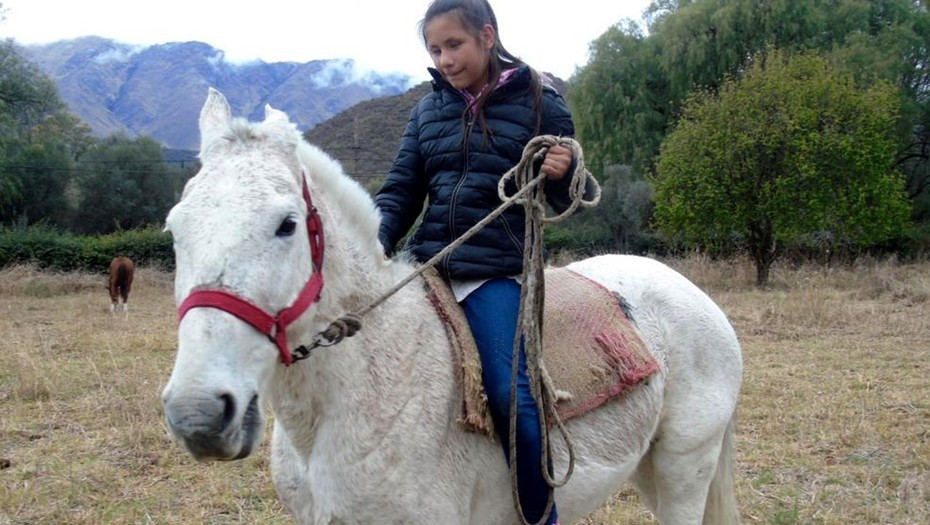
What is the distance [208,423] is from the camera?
61.3 inches

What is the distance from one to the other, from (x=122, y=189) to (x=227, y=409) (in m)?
37.8

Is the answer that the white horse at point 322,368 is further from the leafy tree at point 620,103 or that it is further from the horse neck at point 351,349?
the leafy tree at point 620,103

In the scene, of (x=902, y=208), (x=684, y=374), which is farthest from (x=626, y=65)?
(x=684, y=374)

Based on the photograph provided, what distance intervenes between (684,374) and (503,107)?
1438mm

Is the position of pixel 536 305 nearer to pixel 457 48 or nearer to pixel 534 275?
pixel 534 275

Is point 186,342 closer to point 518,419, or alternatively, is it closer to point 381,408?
point 381,408

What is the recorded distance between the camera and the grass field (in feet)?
14.5

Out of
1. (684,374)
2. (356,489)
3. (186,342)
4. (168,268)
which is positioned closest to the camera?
(186,342)

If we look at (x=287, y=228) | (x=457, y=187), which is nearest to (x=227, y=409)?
(x=287, y=228)

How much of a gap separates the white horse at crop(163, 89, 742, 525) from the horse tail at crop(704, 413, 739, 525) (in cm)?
59

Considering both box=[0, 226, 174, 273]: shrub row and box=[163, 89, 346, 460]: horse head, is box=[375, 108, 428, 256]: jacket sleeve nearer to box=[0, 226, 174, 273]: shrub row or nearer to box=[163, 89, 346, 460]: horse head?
box=[163, 89, 346, 460]: horse head

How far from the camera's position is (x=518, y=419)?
7.85 ft

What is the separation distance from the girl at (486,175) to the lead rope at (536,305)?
3 cm

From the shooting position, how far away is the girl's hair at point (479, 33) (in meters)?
2.56
